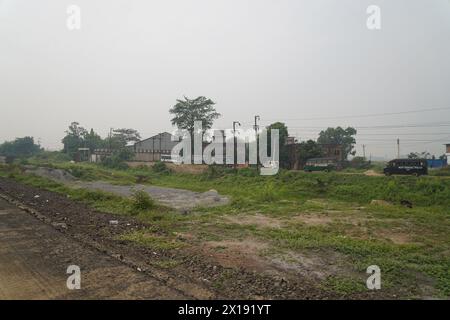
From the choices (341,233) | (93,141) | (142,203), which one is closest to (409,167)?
(341,233)

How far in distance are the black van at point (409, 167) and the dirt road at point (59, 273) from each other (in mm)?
27372

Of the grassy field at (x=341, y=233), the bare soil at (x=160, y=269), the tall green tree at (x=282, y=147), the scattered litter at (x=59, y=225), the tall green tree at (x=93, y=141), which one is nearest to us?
the bare soil at (x=160, y=269)

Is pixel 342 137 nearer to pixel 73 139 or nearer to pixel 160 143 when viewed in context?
pixel 160 143

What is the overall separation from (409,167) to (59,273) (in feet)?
93.6

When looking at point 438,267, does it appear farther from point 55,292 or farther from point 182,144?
point 182,144

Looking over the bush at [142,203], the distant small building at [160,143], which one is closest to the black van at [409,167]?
the bush at [142,203]

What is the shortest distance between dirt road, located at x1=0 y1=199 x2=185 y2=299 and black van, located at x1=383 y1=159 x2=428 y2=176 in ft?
89.8

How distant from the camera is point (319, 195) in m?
21.2

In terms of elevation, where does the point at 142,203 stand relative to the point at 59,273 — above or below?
above

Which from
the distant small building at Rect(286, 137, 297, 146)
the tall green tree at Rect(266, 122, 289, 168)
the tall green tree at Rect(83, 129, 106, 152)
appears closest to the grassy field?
the tall green tree at Rect(266, 122, 289, 168)

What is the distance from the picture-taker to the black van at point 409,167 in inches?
1030

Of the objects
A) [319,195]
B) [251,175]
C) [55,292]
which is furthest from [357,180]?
[55,292]

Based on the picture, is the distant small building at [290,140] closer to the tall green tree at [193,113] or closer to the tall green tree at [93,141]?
the tall green tree at [193,113]

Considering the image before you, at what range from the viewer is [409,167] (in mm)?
26500
